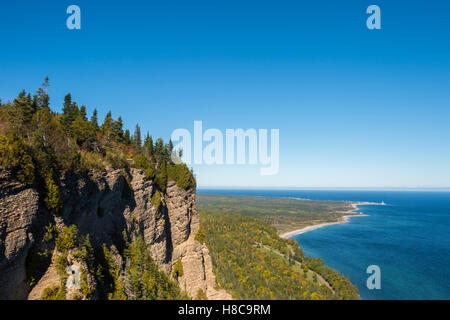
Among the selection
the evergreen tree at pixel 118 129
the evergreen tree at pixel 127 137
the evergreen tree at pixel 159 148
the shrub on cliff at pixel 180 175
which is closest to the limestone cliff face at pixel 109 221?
the shrub on cliff at pixel 180 175

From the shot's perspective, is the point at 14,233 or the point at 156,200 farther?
the point at 156,200

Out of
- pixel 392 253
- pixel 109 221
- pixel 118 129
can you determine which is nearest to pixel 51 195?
pixel 109 221

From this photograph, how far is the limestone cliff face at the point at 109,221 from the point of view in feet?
41.3

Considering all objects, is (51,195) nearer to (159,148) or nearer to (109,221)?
(109,221)

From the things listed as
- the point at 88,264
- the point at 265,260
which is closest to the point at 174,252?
the point at 88,264

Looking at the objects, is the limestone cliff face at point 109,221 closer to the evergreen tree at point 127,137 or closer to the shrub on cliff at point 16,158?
the shrub on cliff at point 16,158

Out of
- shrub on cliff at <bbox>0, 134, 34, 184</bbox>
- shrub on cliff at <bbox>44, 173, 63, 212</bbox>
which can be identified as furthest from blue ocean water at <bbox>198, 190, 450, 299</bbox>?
shrub on cliff at <bbox>0, 134, 34, 184</bbox>

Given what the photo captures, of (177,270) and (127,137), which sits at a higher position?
(127,137)

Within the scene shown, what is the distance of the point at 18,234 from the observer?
12711mm

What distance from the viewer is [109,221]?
23094 millimetres

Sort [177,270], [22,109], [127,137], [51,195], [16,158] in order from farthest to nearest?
[127,137], [177,270], [22,109], [51,195], [16,158]

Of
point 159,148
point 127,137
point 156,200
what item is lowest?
point 156,200

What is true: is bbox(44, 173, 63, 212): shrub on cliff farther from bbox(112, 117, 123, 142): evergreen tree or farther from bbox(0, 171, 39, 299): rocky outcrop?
bbox(112, 117, 123, 142): evergreen tree
